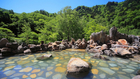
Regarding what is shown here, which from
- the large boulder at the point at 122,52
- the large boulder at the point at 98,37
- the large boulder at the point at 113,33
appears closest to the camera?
the large boulder at the point at 122,52

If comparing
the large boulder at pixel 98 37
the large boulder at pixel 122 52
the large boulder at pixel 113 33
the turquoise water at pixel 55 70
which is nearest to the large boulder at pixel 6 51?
the turquoise water at pixel 55 70

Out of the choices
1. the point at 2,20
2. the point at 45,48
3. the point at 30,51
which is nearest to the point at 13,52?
the point at 30,51

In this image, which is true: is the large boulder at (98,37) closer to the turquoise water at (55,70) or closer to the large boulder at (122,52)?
the large boulder at (122,52)

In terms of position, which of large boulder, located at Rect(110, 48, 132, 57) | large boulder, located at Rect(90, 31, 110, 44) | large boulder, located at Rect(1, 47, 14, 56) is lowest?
large boulder, located at Rect(110, 48, 132, 57)

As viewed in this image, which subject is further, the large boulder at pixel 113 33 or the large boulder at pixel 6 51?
the large boulder at pixel 113 33

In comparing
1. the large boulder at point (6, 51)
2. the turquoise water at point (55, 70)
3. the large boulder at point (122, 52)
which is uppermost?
the large boulder at point (6, 51)

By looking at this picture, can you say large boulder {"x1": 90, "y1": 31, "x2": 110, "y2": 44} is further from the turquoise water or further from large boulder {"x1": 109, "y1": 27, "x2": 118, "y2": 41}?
the turquoise water

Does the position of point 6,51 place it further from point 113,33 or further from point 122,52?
point 113,33

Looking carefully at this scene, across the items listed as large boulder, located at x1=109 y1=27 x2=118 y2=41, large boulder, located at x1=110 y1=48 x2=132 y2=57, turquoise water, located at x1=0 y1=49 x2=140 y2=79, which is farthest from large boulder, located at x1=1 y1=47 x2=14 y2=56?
large boulder, located at x1=109 y1=27 x2=118 y2=41

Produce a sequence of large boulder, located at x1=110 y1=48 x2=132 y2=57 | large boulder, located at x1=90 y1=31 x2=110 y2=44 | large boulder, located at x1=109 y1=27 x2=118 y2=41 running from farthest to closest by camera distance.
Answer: large boulder, located at x1=109 y1=27 x2=118 y2=41, large boulder, located at x1=90 y1=31 x2=110 y2=44, large boulder, located at x1=110 y1=48 x2=132 y2=57

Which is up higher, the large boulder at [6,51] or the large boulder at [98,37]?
the large boulder at [98,37]

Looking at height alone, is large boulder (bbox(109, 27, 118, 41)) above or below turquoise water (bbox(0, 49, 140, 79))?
above

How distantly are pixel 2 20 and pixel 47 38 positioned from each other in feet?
36.8

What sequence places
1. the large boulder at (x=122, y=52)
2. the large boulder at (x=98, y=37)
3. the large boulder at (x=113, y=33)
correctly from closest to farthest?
the large boulder at (x=122, y=52) → the large boulder at (x=98, y=37) → the large boulder at (x=113, y=33)
